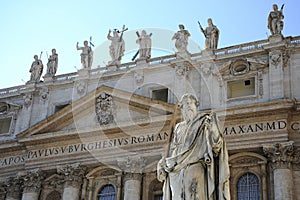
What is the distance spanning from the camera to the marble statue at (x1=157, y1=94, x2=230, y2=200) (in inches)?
310

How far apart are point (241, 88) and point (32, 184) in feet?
35.7

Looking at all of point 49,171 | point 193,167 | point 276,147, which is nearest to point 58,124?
point 49,171

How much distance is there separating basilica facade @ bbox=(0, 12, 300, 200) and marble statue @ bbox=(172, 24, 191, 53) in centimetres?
41

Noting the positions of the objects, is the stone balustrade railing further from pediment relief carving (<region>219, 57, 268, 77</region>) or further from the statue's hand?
the statue's hand

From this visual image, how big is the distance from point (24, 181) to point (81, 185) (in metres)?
3.00

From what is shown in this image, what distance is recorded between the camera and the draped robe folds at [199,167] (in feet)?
25.8

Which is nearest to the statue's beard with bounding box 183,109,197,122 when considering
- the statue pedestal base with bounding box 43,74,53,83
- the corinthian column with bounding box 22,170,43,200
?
the corinthian column with bounding box 22,170,43,200

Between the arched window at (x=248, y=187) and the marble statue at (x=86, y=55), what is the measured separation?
34.1 feet

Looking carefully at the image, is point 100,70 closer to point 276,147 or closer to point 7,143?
point 7,143

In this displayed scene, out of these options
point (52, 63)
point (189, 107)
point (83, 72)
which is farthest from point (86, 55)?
point (189, 107)

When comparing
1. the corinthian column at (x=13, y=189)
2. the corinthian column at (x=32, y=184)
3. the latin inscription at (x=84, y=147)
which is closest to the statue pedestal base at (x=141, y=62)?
the latin inscription at (x=84, y=147)

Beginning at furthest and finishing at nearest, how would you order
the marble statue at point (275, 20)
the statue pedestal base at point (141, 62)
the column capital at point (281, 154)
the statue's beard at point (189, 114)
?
the statue pedestal base at point (141, 62)
the marble statue at point (275, 20)
the column capital at point (281, 154)
the statue's beard at point (189, 114)

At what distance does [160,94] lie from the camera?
2716 cm

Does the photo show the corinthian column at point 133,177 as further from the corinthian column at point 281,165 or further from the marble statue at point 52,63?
the marble statue at point 52,63
